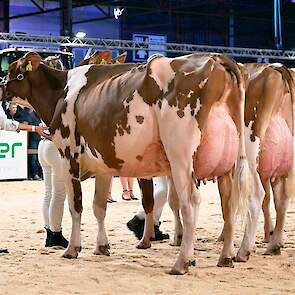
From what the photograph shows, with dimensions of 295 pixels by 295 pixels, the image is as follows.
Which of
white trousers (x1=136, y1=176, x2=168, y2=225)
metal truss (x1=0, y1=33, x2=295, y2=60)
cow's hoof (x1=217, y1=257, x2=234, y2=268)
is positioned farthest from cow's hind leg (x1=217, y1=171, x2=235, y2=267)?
metal truss (x1=0, y1=33, x2=295, y2=60)

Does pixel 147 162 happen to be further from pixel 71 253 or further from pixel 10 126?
pixel 10 126

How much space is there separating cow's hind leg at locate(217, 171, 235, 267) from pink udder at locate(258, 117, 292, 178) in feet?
2.03

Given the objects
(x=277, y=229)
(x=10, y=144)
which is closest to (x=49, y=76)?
(x=277, y=229)

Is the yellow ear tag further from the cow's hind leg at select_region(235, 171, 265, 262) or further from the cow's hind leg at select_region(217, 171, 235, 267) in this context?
the cow's hind leg at select_region(235, 171, 265, 262)

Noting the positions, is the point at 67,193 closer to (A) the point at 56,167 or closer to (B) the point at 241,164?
(A) the point at 56,167

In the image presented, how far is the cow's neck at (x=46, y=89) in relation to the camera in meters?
7.20

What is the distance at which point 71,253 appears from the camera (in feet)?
22.0

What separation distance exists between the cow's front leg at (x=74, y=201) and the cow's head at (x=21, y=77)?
0.99 meters

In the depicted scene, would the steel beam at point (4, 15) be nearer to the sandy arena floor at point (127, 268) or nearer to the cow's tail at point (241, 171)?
the sandy arena floor at point (127, 268)

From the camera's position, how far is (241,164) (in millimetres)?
6305

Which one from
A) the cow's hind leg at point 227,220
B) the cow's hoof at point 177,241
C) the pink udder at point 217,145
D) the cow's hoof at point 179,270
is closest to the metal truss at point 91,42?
the cow's hoof at point 177,241

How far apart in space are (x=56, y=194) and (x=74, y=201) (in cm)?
46

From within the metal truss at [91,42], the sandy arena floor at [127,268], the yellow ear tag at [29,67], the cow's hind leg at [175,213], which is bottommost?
the sandy arena floor at [127,268]

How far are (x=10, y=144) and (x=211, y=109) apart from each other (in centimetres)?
971
